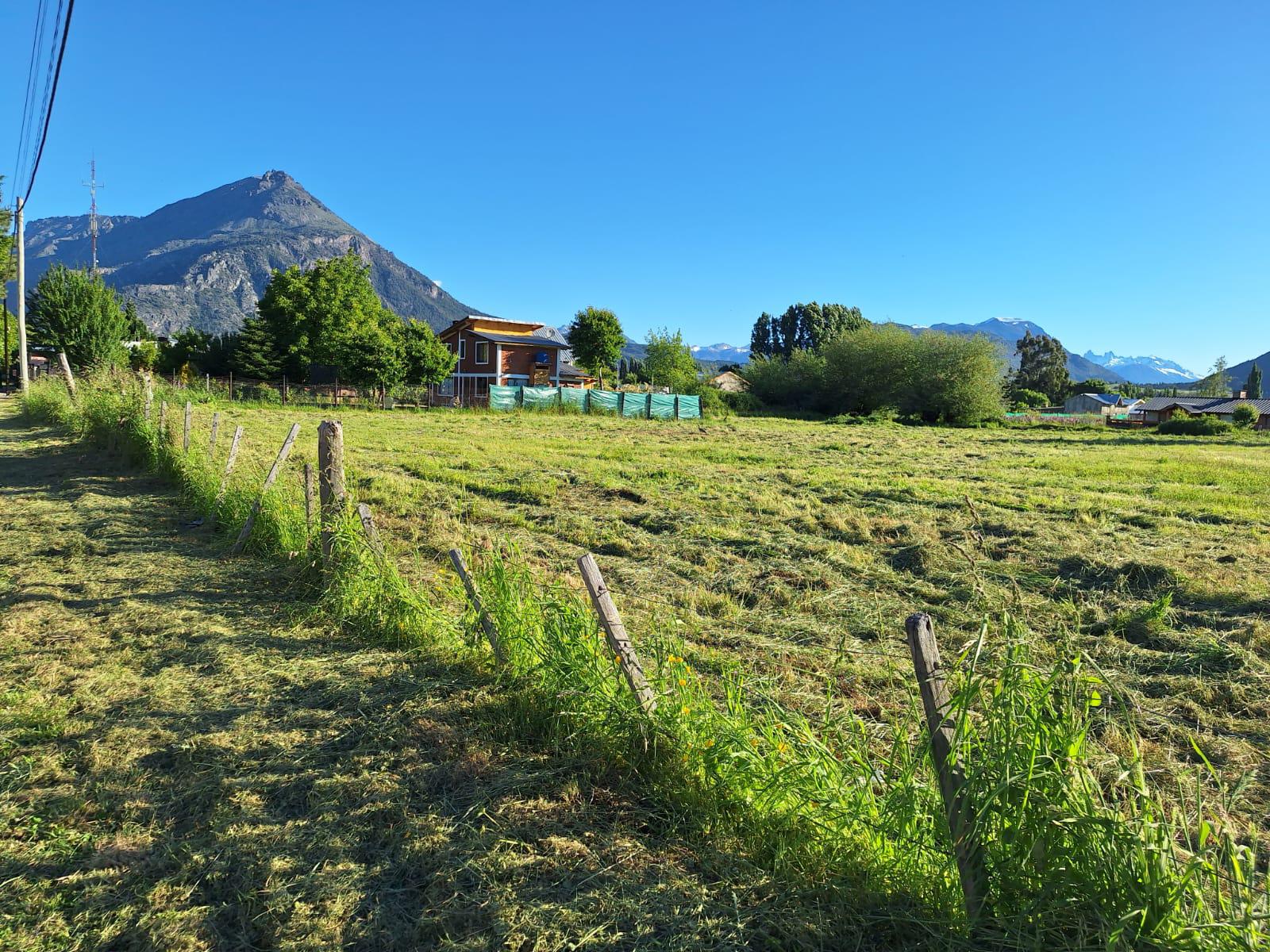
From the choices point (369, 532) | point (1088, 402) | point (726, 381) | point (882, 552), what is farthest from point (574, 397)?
point (1088, 402)

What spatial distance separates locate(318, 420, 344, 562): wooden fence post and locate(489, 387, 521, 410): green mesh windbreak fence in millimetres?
33305

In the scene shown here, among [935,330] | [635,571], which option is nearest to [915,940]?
[635,571]

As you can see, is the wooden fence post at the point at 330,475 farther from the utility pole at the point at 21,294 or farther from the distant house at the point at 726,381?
the distant house at the point at 726,381

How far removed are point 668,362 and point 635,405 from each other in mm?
22791

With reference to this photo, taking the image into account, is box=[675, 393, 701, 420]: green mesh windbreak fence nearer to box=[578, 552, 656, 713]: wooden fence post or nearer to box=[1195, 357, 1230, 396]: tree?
box=[578, 552, 656, 713]: wooden fence post

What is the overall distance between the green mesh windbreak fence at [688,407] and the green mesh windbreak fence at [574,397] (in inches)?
235

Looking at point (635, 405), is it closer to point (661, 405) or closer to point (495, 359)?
point (661, 405)

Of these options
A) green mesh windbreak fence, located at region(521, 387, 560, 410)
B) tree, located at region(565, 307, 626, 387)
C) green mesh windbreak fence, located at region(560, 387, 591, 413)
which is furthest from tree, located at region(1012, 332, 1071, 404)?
green mesh windbreak fence, located at region(521, 387, 560, 410)

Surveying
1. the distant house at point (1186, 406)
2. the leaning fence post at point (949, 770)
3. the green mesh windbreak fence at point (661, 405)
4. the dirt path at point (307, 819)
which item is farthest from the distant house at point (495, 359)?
the distant house at point (1186, 406)

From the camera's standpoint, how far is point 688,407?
43656mm

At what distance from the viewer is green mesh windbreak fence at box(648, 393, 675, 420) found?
139 feet

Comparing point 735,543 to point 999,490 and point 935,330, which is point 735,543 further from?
point 935,330

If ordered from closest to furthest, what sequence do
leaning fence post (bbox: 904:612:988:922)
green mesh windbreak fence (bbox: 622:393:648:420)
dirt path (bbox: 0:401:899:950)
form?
leaning fence post (bbox: 904:612:988:922) → dirt path (bbox: 0:401:899:950) → green mesh windbreak fence (bbox: 622:393:648:420)

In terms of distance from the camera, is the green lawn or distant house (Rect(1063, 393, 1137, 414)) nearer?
the green lawn
